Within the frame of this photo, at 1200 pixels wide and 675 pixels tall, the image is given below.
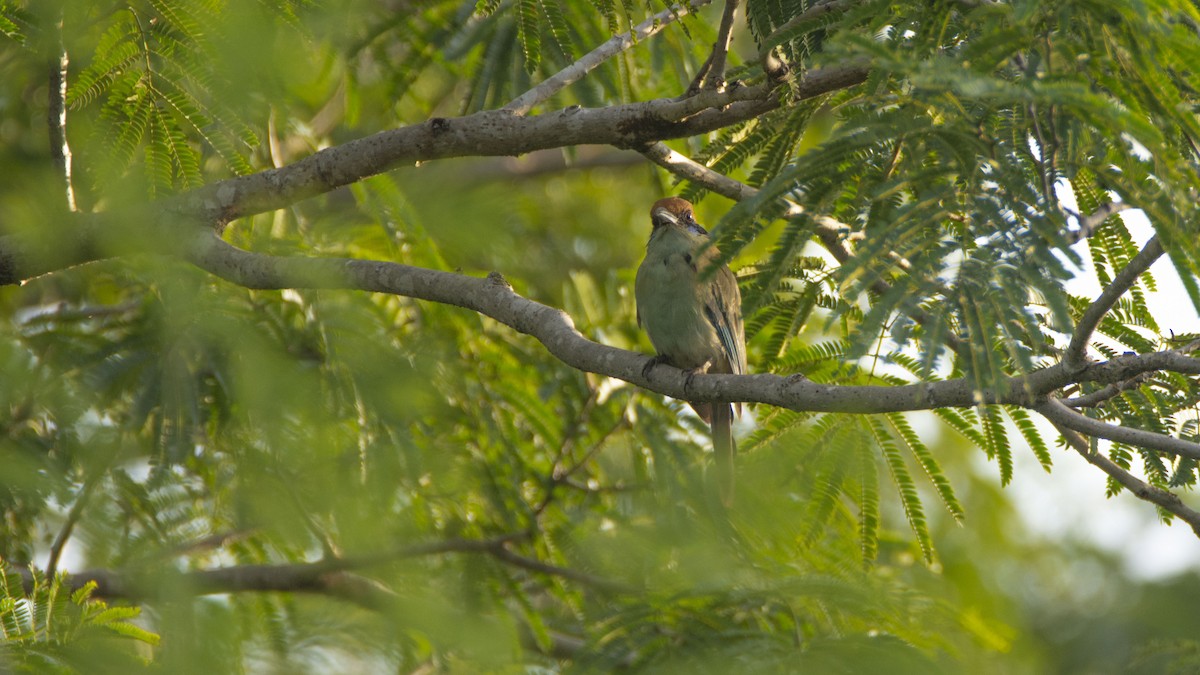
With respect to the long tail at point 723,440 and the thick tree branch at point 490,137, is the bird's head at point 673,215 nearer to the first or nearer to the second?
the long tail at point 723,440

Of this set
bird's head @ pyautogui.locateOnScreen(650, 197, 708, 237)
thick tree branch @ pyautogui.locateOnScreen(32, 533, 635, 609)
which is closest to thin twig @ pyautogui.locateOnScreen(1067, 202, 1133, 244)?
bird's head @ pyautogui.locateOnScreen(650, 197, 708, 237)

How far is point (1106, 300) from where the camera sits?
8.48 ft

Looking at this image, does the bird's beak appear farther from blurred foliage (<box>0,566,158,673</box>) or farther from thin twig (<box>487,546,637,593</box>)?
blurred foliage (<box>0,566,158,673</box>)

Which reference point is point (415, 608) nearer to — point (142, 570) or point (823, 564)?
point (142, 570)

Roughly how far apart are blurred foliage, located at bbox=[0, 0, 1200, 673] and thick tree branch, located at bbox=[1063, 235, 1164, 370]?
0.10m

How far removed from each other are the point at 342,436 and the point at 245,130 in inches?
56.1

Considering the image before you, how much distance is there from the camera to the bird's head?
511 centimetres

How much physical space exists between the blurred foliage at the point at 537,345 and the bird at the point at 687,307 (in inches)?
12.0

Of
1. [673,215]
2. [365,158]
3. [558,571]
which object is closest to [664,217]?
[673,215]

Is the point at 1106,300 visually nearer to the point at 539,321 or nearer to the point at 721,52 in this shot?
the point at 721,52

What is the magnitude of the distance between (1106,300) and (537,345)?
421cm

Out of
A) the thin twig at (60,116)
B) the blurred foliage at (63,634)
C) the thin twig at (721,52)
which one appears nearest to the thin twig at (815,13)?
the thin twig at (721,52)

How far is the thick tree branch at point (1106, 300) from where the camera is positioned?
2.56 m

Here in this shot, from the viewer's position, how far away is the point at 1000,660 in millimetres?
7168
